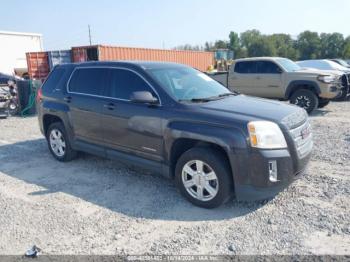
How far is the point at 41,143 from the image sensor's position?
7516 millimetres

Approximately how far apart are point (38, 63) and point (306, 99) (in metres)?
17.2

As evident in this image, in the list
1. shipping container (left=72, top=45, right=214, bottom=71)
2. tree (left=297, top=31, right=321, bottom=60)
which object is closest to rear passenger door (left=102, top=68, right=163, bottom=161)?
shipping container (left=72, top=45, right=214, bottom=71)

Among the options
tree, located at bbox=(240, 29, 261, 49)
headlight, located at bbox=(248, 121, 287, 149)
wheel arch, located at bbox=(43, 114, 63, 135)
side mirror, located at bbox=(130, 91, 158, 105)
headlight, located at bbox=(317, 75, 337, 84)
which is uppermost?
tree, located at bbox=(240, 29, 261, 49)

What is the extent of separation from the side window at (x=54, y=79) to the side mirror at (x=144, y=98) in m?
2.34

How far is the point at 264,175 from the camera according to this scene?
3.48m

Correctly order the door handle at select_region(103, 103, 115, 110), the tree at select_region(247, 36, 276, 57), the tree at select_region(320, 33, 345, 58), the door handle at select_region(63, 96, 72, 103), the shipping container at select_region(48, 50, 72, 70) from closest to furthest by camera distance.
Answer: the door handle at select_region(103, 103, 115, 110), the door handle at select_region(63, 96, 72, 103), the shipping container at select_region(48, 50, 72, 70), the tree at select_region(320, 33, 345, 58), the tree at select_region(247, 36, 276, 57)

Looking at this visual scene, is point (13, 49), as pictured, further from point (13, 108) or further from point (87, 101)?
point (87, 101)

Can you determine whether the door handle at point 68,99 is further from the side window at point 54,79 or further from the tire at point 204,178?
the tire at point 204,178

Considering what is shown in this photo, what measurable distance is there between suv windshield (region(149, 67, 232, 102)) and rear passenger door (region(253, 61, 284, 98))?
19.9 feet

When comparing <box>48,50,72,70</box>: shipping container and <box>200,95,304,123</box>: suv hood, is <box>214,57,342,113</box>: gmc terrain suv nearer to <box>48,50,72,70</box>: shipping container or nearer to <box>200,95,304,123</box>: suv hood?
<box>200,95,304,123</box>: suv hood

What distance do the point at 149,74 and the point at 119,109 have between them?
2.27ft

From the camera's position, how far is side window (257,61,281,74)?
34.7ft

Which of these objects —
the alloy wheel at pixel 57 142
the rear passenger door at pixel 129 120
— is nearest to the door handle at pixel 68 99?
the alloy wheel at pixel 57 142

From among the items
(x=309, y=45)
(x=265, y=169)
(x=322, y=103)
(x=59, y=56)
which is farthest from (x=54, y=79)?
(x=309, y=45)
